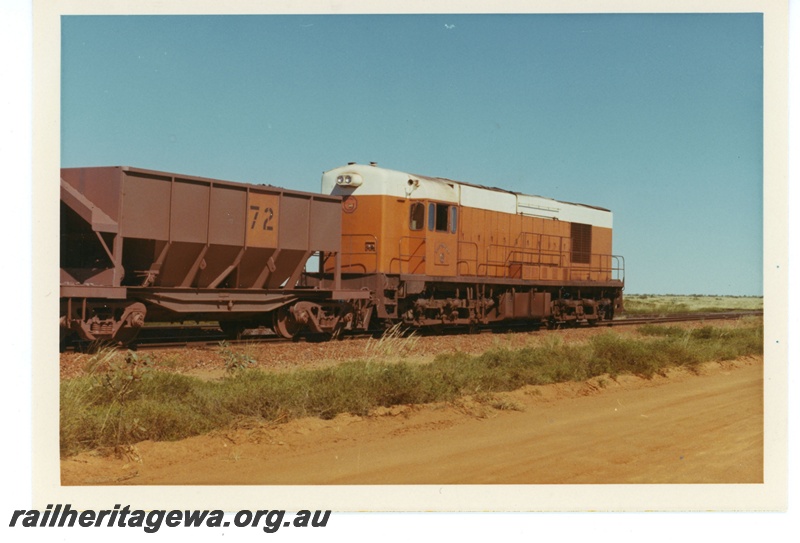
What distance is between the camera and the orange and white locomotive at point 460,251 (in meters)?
19.9

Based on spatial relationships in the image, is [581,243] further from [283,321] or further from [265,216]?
[265,216]

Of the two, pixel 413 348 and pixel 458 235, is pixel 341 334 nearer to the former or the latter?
pixel 413 348

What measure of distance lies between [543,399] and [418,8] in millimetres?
6501

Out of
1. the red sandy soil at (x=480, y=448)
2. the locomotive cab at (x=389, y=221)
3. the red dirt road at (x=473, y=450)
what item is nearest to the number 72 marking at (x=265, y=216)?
the locomotive cab at (x=389, y=221)

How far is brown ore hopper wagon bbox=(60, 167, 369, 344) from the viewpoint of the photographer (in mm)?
13883

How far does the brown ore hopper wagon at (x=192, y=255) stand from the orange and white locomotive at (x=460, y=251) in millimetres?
1232

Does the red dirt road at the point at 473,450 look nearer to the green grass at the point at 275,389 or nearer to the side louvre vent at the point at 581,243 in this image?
the green grass at the point at 275,389

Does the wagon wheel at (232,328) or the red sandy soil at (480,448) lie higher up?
the wagon wheel at (232,328)

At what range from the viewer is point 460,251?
21.8 m

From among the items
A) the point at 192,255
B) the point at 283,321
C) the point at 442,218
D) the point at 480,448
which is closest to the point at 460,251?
the point at 442,218

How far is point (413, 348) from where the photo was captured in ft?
55.9

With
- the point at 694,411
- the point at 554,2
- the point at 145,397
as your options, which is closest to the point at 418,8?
the point at 554,2

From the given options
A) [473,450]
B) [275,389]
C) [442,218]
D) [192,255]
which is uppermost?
[442,218]

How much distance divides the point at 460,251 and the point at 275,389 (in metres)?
12.1
